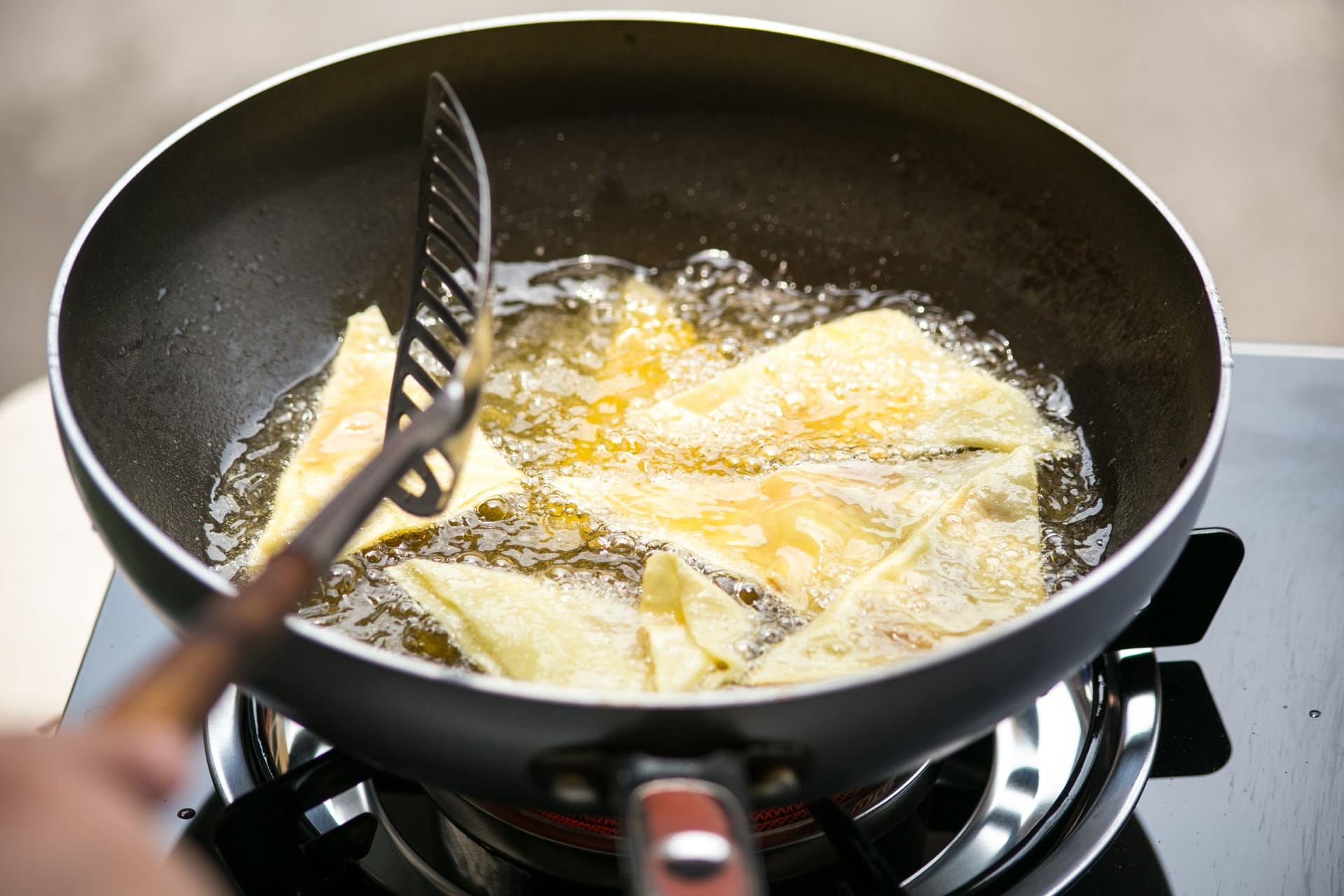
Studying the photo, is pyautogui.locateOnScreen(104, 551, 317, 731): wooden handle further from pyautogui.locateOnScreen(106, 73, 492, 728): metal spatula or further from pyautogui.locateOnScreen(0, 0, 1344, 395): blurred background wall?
pyautogui.locateOnScreen(0, 0, 1344, 395): blurred background wall

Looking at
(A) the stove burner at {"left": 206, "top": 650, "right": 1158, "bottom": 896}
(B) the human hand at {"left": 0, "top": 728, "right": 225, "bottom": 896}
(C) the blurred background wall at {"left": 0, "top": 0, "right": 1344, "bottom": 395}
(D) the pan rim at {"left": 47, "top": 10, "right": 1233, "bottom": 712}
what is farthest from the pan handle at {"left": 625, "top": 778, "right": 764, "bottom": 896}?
(C) the blurred background wall at {"left": 0, "top": 0, "right": 1344, "bottom": 395}

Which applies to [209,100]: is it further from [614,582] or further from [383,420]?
[614,582]

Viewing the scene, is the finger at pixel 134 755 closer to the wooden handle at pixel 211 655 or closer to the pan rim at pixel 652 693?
the wooden handle at pixel 211 655

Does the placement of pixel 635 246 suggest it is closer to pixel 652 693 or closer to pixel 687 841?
pixel 652 693

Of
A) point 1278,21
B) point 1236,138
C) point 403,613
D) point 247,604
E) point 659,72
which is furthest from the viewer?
point 1278,21

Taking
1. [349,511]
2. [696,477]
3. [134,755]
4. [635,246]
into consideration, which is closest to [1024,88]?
[635,246]

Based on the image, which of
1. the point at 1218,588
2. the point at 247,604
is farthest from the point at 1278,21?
the point at 247,604

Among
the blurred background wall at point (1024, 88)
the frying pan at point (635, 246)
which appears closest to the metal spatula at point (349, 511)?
the frying pan at point (635, 246)
